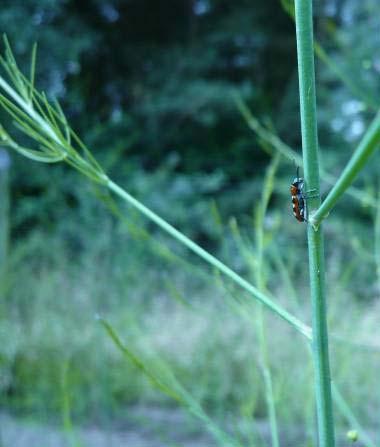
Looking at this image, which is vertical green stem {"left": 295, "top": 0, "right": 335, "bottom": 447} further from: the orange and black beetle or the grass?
the grass

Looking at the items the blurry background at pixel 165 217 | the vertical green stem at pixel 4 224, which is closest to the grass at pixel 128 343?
the blurry background at pixel 165 217

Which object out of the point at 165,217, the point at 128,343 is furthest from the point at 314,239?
the point at 165,217

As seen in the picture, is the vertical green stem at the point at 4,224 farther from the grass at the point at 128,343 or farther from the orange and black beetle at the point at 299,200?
the orange and black beetle at the point at 299,200

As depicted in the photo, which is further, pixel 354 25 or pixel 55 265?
pixel 354 25

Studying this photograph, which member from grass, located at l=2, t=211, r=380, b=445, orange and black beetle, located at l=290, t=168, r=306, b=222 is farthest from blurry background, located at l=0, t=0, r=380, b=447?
orange and black beetle, located at l=290, t=168, r=306, b=222

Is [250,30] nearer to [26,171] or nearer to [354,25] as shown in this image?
[354,25]

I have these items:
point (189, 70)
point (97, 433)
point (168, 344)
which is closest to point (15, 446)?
point (97, 433)
